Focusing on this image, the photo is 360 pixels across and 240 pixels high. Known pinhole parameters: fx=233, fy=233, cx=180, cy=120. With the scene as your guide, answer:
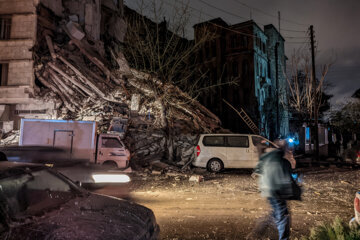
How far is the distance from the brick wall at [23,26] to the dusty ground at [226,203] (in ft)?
50.0

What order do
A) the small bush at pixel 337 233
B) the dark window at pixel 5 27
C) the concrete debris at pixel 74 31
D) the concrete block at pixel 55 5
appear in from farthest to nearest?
the concrete debris at pixel 74 31, the concrete block at pixel 55 5, the dark window at pixel 5 27, the small bush at pixel 337 233

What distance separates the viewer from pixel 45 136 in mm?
9836

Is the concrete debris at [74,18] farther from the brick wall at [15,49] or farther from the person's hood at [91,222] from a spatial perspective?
the person's hood at [91,222]

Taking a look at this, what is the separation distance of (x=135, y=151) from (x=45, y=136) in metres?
5.35

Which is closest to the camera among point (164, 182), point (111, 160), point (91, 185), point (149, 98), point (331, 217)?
point (91, 185)

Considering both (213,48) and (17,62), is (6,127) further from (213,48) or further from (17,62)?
(213,48)

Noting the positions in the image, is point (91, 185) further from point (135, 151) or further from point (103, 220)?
point (135, 151)

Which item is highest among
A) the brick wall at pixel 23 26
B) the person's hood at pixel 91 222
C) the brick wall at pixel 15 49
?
the brick wall at pixel 23 26

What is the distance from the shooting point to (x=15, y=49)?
17.7 meters

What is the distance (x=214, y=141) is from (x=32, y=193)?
30.6 ft

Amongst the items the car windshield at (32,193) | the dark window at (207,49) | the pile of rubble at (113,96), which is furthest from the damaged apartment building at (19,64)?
the dark window at (207,49)

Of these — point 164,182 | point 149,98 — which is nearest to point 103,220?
point 164,182

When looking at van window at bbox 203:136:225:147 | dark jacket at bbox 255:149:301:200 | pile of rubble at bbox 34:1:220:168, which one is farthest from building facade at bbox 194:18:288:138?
dark jacket at bbox 255:149:301:200

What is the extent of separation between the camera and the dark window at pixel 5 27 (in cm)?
1809
